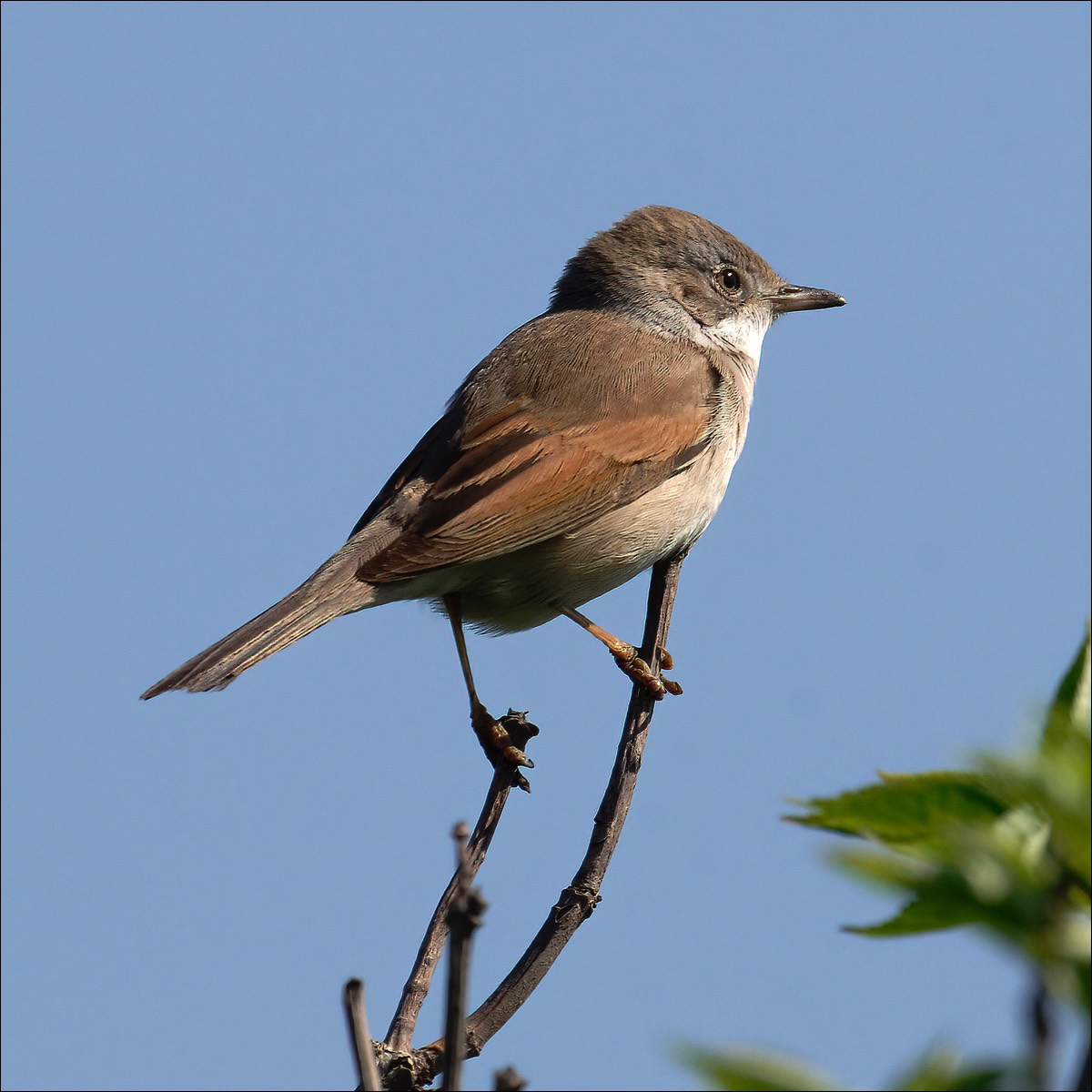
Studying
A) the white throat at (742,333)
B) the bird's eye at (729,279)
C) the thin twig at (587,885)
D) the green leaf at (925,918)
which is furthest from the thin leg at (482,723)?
the green leaf at (925,918)

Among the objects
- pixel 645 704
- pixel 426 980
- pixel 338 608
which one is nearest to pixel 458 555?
pixel 338 608

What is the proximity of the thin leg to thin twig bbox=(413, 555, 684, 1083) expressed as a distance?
50 cm

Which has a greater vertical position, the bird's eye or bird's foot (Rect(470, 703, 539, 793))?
the bird's eye

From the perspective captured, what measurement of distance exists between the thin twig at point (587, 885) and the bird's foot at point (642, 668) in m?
0.20

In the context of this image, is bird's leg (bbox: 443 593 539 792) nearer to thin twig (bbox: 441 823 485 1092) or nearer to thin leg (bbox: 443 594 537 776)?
thin leg (bbox: 443 594 537 776)

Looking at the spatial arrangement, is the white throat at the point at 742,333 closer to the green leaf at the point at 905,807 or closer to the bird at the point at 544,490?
the bird at the point at 544,490

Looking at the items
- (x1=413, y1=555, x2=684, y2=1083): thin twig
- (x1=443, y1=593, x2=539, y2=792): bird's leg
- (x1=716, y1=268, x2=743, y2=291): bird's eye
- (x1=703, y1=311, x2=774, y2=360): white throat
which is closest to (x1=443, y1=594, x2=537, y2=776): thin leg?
(x1=443, y1=593, x2=539, y2=792): bird's leg

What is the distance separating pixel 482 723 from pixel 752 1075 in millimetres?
4893

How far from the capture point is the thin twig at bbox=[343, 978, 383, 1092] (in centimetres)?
175

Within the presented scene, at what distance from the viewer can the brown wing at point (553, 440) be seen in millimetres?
6168

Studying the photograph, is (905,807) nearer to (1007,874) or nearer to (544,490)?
(1007,874)

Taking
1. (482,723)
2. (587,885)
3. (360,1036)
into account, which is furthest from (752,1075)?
(482,723)

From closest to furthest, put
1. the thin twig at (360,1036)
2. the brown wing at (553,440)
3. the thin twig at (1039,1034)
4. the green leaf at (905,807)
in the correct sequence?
the thin twig at (1039,1034), the green leaf at (905,807), the thin twig at (360,1036), the brown wing at (553,440)

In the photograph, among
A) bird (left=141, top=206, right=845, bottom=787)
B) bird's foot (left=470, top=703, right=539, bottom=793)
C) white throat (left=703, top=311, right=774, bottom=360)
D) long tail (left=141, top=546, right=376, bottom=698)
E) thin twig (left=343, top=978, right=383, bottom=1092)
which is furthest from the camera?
white throat (left=703, top=311, right=774, bottom=360)
